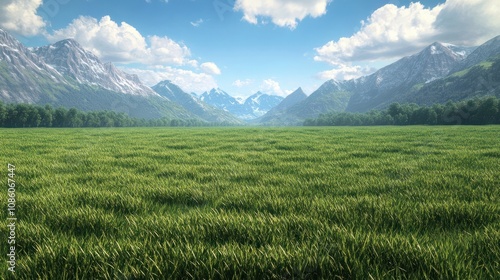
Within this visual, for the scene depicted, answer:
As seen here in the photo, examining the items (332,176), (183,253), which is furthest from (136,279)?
(332,176)

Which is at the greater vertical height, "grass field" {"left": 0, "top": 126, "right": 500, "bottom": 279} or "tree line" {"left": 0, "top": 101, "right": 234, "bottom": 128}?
"tree line" {"left": 0, "top": 101, "right": 234, "bottom": 128}

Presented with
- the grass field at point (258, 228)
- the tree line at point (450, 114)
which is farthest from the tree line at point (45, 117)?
the tree line at point (450, 114)

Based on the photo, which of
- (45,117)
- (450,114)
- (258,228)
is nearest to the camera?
(258,228)

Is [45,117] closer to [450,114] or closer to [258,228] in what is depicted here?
[258,228]

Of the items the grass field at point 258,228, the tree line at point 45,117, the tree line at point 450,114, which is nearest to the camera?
the grass field at point 258,228

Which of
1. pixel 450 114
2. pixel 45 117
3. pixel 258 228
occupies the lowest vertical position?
pixel 258 228

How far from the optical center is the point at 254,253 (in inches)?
110

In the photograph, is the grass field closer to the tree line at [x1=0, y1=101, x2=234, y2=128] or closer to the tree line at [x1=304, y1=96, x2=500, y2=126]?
the tree line at [x1=304, y1=96, x2=500, y2=126]

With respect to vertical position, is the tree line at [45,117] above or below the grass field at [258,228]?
above

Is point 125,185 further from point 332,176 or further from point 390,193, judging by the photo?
point 390,193

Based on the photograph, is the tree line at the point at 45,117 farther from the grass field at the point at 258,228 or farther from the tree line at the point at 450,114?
the tree line at the point at 450,114

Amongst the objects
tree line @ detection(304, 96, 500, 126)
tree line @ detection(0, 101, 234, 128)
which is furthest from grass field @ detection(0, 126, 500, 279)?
tree line @ detection(0, 101, 234, 128)

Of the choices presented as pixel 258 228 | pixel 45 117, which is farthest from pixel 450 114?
pixel 45 117

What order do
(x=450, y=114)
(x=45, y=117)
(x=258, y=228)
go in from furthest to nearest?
1. (x=45, y=117)
2. (x=450, y=114)
3. (x=258, y=228)
